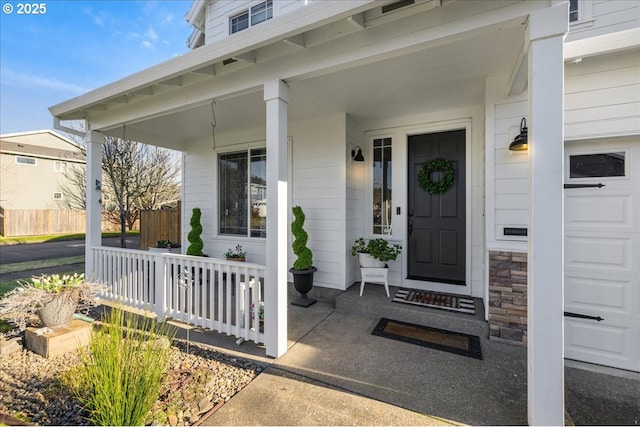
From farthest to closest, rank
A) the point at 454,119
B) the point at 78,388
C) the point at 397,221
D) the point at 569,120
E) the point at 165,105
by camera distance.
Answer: the point at 397,221 → the point at 454,119 → the point at 165,105 → the point at 569,120 → the point at 78,388

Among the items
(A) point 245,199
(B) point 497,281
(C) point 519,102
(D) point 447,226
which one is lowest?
(B) point 497,281

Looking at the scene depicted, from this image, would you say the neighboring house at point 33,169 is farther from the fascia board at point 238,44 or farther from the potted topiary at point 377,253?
the potted topiary at point 377,253

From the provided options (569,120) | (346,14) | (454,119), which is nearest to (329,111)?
(454,119)

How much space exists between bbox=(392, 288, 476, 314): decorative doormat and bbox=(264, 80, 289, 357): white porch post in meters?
1.69

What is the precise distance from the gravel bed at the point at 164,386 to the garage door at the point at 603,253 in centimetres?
305

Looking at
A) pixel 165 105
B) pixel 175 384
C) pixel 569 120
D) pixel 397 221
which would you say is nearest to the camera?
pixel 175 384

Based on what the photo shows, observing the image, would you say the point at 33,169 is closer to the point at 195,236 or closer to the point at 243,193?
the point at 195,236

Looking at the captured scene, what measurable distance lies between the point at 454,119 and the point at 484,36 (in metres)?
1.67

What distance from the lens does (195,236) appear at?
5.20 m

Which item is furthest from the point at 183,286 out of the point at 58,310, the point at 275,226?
the point at 275,226

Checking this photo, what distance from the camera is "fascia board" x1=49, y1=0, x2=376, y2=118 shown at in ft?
6.68

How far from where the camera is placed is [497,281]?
2.84 metres

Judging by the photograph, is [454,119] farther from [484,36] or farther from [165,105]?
[165,105]

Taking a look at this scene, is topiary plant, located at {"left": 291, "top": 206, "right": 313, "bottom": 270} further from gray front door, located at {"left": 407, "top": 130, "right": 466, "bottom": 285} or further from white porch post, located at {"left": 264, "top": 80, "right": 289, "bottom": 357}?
gray front door, located at {"left": 407, "top": 130, "right": 466, "bottom": 285}
